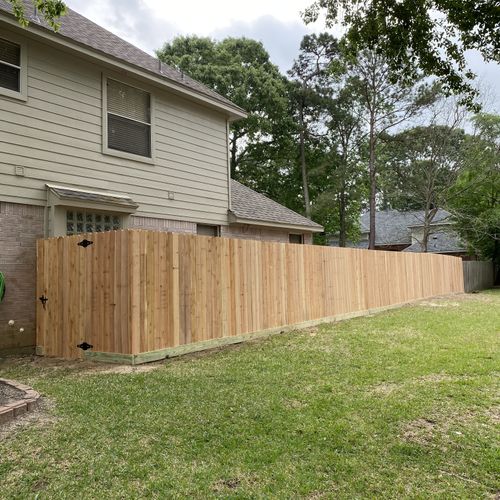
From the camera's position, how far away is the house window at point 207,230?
10.4 meters

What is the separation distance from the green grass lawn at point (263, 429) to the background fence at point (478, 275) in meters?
18.6

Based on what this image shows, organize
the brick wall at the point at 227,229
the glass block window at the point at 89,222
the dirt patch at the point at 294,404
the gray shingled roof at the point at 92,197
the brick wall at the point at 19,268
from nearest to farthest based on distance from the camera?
the dirt patch at the point at 294,404, the brick wall at the point at 19,268, the gray shingled roof at the point at 92,197, the glass block window at the point at 89,222, the brick wall at the point at 227,229

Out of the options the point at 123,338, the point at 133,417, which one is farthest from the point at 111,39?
the point at 133,417

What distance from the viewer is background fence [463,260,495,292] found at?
23.1 m

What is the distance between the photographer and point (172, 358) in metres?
6.30

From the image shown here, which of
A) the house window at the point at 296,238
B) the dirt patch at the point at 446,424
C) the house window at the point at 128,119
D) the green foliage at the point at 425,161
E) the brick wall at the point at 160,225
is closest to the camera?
the dirt patch at the point at 446,424

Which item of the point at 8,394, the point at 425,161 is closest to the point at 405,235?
the point at 425,161

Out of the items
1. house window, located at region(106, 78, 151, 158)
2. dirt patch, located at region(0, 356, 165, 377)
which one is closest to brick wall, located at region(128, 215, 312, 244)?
house window, located at region(106, 78, 151, 158)

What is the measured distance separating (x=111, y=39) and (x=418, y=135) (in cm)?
2131

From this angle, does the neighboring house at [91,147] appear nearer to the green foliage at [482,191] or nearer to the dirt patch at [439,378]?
the dirt patch at [439,378]

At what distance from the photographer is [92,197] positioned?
299 inches

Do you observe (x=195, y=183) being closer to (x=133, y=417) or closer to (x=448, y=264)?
(x=133, y=417)

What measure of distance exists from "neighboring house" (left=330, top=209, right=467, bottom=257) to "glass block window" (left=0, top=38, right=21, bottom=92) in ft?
108

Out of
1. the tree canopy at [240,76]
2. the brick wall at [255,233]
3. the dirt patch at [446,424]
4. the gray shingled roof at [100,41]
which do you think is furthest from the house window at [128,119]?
the tree canopy at [240,76]
